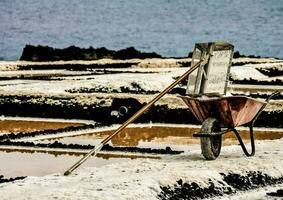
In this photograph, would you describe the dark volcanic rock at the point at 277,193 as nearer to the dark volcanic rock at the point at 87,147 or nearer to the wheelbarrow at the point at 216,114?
the wheelbarrow at the point at 216,114

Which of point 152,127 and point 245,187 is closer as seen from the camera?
point 245,187

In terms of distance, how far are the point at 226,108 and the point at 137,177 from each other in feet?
5.08

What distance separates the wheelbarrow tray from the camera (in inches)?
323

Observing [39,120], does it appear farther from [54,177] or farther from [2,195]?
[2,195]

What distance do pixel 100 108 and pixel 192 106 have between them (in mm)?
6582

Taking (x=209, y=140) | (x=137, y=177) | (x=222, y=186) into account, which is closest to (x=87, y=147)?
(x=209, y=140)

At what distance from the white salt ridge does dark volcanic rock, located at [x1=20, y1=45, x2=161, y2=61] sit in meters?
35.8

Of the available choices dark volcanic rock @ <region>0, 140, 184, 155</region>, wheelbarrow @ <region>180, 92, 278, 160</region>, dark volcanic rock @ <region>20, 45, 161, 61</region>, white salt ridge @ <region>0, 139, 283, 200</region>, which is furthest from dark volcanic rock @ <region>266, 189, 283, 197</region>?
dark volcanic rock @ <region>20, 45, 161, 61</region>

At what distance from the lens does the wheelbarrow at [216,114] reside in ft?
26.9

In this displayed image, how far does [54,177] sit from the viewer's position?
24.4 ft

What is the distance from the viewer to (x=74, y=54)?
46.3 meters

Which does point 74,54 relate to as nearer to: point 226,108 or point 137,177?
point 226,108

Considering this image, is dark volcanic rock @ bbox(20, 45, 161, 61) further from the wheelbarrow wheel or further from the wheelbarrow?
the wheelbarrow wheel

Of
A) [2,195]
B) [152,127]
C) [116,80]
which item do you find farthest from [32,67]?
[2,195]
